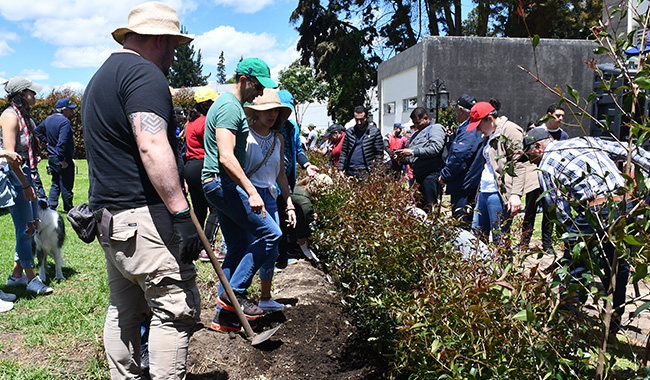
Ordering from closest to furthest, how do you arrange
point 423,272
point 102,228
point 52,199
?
1. point 102,228
2. point 423,272
3. point 52,199

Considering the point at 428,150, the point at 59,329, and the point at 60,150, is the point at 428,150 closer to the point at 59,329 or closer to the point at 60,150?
Answer: the point at 59,329

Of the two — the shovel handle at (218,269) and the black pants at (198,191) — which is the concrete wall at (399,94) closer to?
the black pants at (198,191)

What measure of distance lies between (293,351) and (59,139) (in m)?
6.79

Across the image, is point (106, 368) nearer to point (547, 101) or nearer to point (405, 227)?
point (405, 227)

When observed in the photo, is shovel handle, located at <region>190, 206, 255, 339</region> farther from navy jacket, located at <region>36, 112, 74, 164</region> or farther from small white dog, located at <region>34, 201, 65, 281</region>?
navy jacket, located at <region>36, 112, 74, 164</region>

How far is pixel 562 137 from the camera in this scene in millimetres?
7031

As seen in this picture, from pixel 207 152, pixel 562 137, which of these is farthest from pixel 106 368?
pixel 562 137

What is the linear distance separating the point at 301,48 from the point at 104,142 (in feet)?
135

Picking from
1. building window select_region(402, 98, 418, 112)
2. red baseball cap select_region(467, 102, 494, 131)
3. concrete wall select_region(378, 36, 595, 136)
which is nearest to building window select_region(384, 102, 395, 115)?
building window select_region(402, 98, 418, 112)

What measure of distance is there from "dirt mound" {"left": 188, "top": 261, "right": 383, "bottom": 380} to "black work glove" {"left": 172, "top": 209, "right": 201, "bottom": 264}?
1.07 metres

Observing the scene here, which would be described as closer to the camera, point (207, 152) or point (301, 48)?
point (207, 152)

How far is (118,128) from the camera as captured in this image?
240 centimetres

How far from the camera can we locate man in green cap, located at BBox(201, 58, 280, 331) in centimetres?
342

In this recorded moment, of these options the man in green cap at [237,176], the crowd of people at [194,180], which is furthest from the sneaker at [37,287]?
the man in green cap at [237,176]
